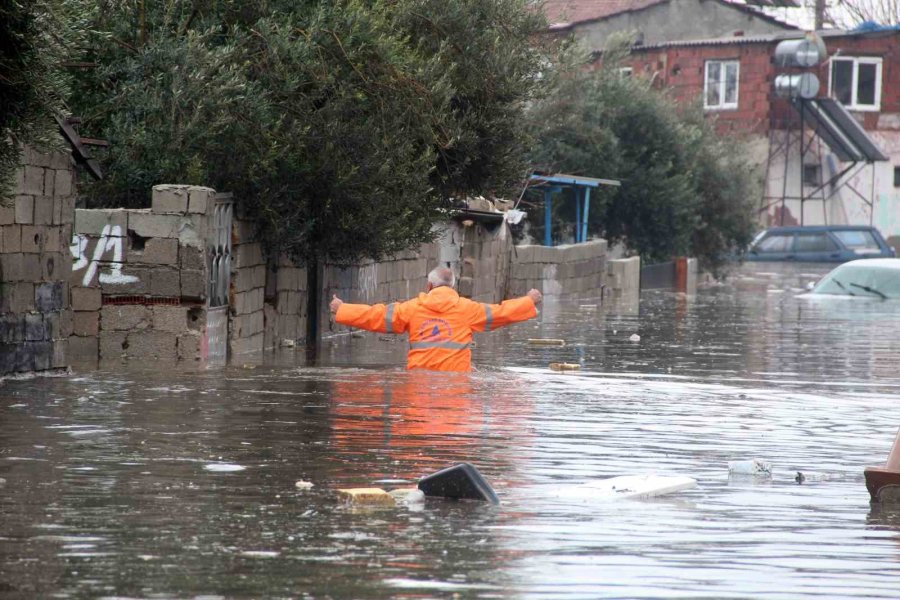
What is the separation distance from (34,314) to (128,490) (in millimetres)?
6556

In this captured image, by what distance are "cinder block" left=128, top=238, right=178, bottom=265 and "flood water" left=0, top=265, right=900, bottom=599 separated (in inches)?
57.5

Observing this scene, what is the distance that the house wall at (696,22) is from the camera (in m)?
57.1

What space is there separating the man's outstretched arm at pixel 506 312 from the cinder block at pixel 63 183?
393 centimetres

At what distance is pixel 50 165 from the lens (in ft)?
47.5

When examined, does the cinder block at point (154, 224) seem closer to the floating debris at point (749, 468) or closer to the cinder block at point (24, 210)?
the cinder block at point (24, 210)

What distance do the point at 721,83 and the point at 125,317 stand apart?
138 feet

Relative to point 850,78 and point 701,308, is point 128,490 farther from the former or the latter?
point 850,78

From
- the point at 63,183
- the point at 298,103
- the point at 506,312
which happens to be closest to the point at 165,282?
the point at 63,183

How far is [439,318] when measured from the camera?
47.5ft

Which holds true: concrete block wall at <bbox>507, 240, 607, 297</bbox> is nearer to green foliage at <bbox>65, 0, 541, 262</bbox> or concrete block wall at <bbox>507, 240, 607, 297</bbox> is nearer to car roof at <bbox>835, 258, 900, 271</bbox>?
car roof at <bbox>835, 258, 900, 271</bbox>

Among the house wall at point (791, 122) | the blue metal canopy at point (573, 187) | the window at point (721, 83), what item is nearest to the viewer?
the blue metal canopy at point (573, 187)

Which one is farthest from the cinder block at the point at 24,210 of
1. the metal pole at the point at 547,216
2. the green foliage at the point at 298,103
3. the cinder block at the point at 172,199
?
the metal pole at the point at 547,216

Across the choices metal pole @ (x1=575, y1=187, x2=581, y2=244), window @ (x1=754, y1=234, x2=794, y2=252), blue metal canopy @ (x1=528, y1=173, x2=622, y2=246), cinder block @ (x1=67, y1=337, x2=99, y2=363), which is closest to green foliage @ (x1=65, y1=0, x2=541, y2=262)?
cinder block @ (x1=67, y1=337, x2=99, y2=363)

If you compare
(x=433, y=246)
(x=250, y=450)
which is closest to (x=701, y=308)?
(x=433, y=246)
